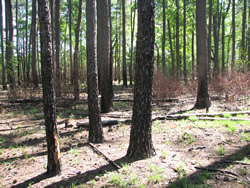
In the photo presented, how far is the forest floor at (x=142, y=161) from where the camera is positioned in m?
3.84

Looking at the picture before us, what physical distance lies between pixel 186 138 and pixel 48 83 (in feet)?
12.1

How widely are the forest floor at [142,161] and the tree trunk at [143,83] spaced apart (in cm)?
31

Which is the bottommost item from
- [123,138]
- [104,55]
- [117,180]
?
[117,180]

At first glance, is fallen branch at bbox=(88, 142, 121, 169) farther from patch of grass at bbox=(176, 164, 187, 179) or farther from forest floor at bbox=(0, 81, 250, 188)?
patch of grass at bbox=(176, 164, 187, 179)

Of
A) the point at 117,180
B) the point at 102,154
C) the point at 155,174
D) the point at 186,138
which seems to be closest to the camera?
the point at 117,180

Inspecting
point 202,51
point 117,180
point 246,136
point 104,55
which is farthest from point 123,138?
point 202,51

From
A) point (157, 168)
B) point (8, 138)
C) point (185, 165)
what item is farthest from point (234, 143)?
point (8, 138)

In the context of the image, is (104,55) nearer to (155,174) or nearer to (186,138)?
(186,138)

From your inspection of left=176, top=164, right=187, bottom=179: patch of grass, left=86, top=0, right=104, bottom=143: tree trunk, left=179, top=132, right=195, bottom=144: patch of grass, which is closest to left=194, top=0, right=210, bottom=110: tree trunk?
left=179, top=132, right=195, bottom=144: patch of grass

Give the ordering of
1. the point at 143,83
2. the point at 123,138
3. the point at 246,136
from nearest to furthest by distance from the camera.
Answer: the point at 143,83, the point at 246,136, the point at 123,138

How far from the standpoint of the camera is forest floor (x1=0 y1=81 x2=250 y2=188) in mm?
3842

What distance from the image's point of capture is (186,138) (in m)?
5.71

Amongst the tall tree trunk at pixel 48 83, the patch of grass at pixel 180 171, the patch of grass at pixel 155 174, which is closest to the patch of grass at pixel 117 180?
the patch of grass at pixel 155 174

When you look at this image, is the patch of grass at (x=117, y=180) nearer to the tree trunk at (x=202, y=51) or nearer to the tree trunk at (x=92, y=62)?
the tree trunk at (x=92, y=62)
